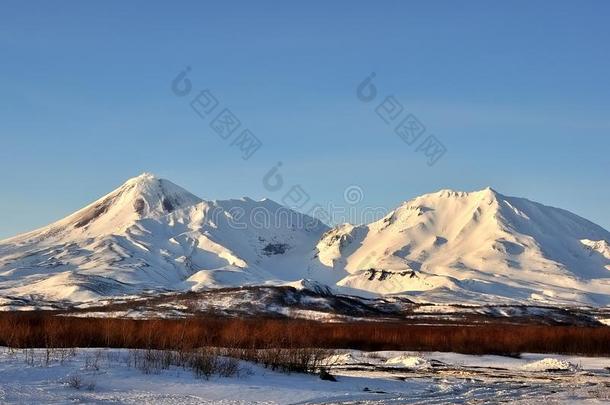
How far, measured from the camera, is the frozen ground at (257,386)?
15.9 meters

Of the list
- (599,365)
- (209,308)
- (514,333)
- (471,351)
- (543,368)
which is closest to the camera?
(543,368)

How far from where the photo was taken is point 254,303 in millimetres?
122062

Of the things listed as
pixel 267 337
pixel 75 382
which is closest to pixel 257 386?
pixel 75 382

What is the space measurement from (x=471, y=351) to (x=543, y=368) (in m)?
9.22

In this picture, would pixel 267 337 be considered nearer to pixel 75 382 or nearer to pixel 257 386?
pixel 257 386

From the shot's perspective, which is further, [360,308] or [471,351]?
[360,308]

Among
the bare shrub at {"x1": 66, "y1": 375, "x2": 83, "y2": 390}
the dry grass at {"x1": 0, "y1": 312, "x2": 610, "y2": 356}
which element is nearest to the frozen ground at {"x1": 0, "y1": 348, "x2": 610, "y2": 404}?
the bare shrub at {"x1": 66, "y1": 375, "x2": 83, "y2": 390}

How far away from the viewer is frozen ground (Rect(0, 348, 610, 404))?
15.9 m

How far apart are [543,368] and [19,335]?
1788 cm

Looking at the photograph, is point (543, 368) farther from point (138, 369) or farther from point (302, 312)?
point (302, 312)

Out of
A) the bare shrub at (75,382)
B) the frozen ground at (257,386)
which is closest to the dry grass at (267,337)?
the frozen ground at (257,386)

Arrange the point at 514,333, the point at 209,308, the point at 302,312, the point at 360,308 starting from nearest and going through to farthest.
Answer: the point at 514,333 → the point at 302,312 → the point at 209,308 → the point at 360,308

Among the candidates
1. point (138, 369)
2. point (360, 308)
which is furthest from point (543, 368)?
point (360, 308)

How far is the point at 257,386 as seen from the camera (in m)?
18.4
